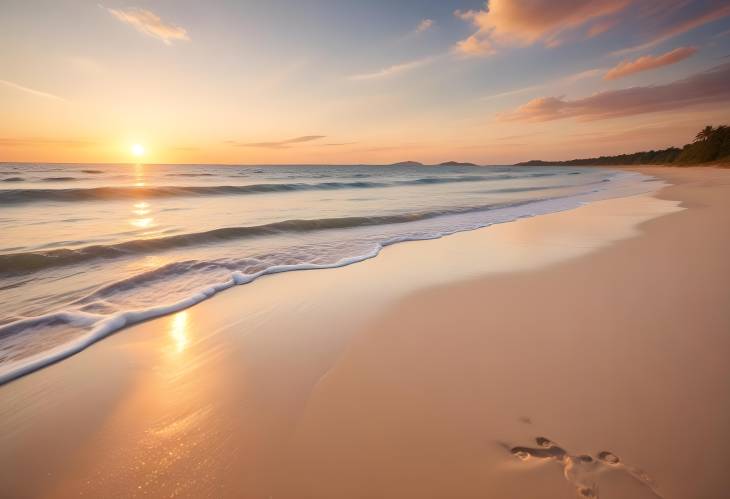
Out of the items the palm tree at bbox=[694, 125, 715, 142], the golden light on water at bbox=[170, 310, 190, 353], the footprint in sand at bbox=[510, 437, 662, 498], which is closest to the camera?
the footprint in sand at bbox=[510, 437, 662, 498]

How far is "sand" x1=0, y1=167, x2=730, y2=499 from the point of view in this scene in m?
1.63

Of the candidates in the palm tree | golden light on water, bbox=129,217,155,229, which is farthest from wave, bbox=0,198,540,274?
the palm tree

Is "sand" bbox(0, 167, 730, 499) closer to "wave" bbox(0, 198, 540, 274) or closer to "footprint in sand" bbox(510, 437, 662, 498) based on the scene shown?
"footprint in sand" bbox(510, 437, 662, 498)

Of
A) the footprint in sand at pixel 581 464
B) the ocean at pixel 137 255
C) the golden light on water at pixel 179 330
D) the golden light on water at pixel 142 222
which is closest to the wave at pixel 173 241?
the ocean at pixel 137 255

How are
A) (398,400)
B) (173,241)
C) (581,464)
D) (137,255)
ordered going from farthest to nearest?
(173,241), (137,255), (398,400), (581,464)

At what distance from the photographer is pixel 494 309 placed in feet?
11.7

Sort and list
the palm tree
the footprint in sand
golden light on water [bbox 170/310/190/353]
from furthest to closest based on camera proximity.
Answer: the palm tree, golden light on water [bbox 170/310/190/353], the footprint in sand

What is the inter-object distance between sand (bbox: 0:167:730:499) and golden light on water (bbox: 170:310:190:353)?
0.8 inches

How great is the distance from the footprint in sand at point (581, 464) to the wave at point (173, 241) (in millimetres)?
6903

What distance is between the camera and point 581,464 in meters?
1.64

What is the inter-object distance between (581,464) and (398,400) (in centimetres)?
101

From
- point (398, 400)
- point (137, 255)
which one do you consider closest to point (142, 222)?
point (137, 255)

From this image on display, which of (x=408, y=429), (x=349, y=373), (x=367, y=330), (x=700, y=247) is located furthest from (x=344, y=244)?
(x=700, y=247)

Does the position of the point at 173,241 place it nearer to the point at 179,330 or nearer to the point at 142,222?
the point at 142,222
